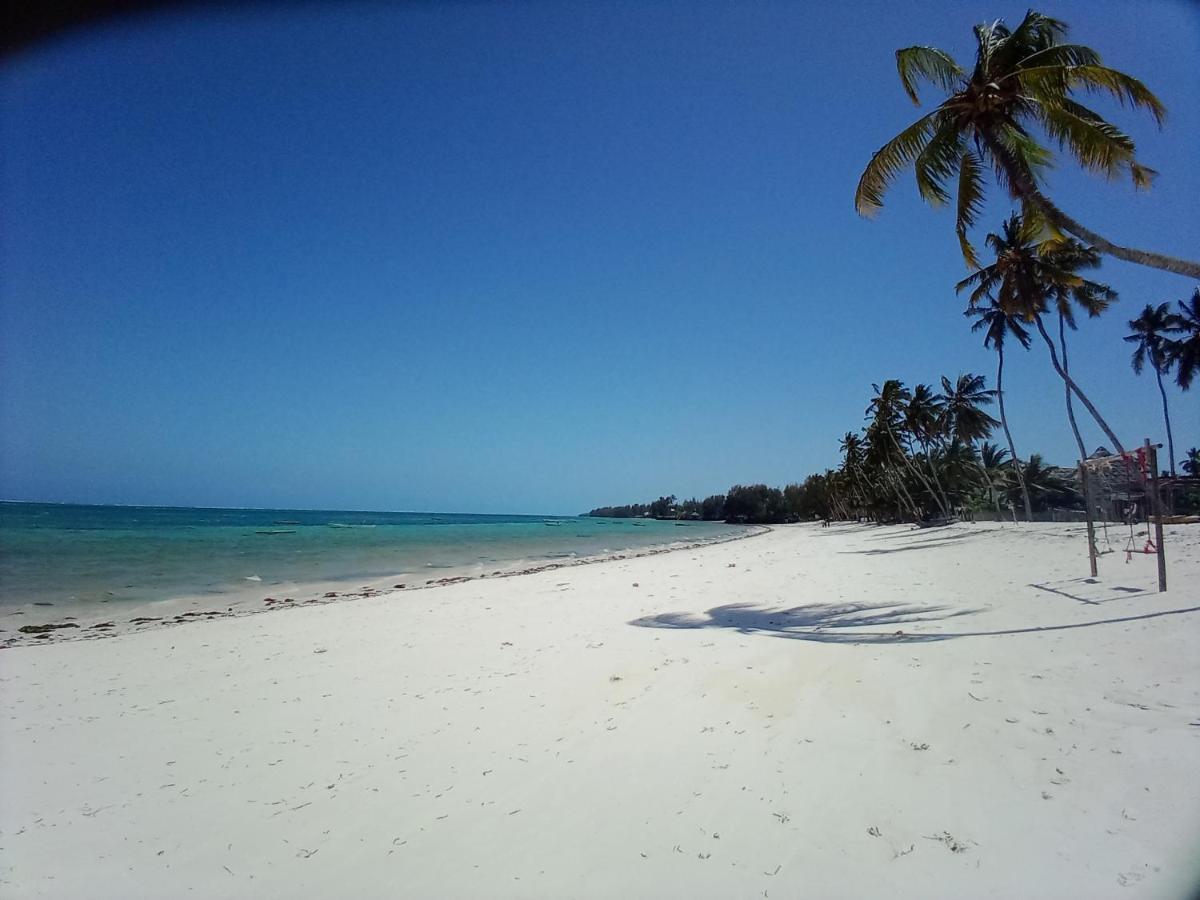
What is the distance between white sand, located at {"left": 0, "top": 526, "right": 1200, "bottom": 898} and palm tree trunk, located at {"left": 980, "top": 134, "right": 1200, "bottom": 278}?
3.81 m

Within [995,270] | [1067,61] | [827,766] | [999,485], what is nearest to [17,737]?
[827,766]

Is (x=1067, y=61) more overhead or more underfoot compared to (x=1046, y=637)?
more overhead

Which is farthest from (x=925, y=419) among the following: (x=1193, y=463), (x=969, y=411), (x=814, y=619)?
(x=814, y=619)

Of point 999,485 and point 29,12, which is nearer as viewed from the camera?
point 29,12

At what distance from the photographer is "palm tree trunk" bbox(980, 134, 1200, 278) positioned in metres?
6.32

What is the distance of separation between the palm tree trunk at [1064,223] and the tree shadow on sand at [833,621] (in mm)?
3843

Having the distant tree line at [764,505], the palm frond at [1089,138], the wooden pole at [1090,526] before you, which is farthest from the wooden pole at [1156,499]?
the distant tree line at [764,505]

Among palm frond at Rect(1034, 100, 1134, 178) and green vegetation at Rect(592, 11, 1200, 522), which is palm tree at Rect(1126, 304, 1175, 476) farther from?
palm frond at Rect(1034, 100, 1134, 178)

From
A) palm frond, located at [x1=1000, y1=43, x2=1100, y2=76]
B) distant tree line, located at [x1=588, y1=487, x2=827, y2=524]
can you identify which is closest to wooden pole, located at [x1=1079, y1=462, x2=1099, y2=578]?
palm frond, located at [x1=1000, y1=43, x2=1100, y2=76]

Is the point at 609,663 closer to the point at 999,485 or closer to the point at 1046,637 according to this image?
the point at 1046,637

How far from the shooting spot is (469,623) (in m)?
10.2

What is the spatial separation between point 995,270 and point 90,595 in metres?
34.5

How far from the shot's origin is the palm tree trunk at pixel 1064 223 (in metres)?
6.32

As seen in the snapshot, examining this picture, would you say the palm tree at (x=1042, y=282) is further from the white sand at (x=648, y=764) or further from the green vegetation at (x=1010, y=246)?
the white sand at (x=648, y=764)
